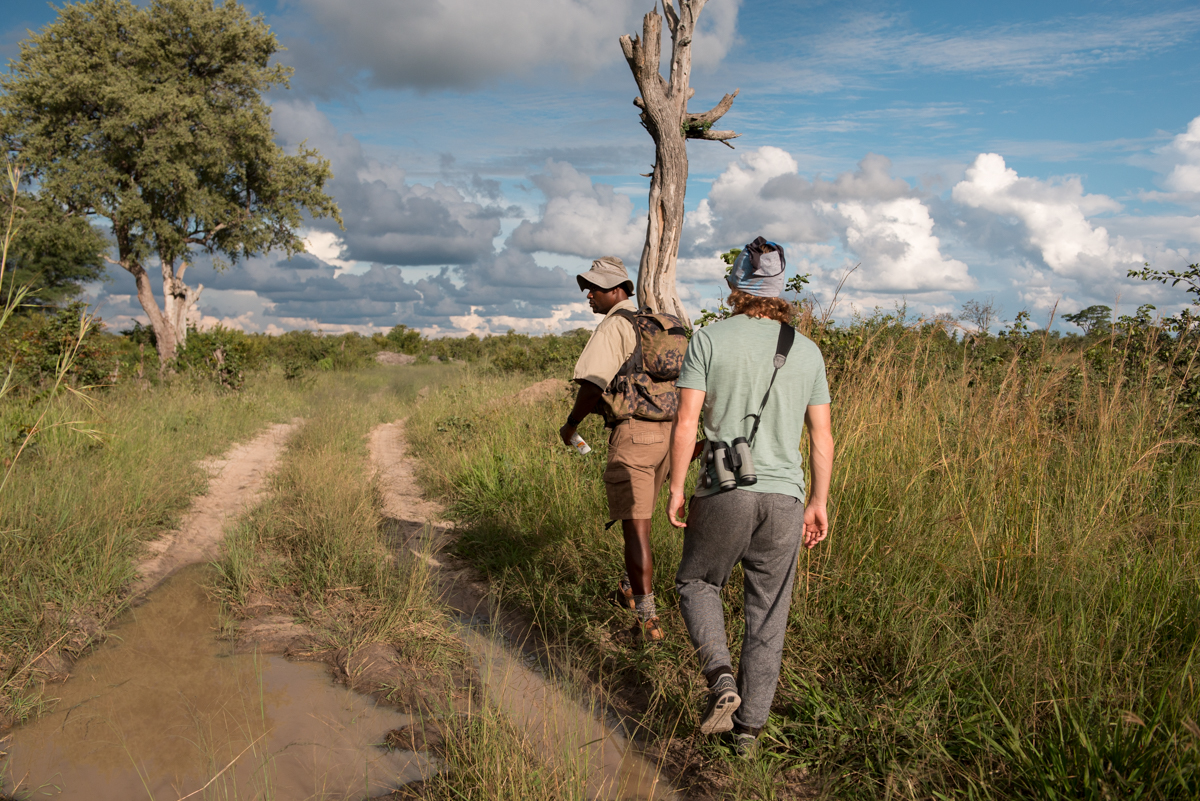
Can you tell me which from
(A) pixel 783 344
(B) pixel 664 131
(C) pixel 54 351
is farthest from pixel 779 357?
(C) pixel 54 351

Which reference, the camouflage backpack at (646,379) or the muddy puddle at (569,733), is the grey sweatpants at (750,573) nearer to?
the muddy puddle at (569,733)

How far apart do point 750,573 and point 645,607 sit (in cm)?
103

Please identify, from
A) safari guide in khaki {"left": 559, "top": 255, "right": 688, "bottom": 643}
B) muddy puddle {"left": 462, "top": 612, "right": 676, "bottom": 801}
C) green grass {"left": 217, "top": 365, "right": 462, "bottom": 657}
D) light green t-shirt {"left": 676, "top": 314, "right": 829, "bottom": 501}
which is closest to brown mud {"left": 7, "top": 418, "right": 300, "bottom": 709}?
green grass {"left": 217, "top": 365, "right": 462, "bottom": 657}

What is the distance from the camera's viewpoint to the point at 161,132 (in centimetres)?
1539

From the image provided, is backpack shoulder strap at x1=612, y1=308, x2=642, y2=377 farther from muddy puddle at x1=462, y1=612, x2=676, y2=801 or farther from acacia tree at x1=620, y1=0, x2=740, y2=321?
acacia tree at x1=620, y1=0, x2=740, y2=321

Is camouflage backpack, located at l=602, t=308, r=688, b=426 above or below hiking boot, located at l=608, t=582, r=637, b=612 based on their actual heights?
above

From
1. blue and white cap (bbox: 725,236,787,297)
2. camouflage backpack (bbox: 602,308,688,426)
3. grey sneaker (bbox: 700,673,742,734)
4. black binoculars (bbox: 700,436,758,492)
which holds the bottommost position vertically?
grey sneaker (bbox: 700,673,742,734)

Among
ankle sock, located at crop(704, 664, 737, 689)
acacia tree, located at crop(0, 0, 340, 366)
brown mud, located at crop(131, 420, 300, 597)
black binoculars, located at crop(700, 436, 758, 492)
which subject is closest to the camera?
black binoculars, located at crop(700, 436, 758, 492)

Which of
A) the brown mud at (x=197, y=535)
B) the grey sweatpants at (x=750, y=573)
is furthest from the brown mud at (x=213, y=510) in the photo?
the grey sweatpants at (x=750, y=573)

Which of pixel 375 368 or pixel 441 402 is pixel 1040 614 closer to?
pixel 441 402

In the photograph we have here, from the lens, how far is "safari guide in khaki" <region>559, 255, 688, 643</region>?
358cm

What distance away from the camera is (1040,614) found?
2863mm

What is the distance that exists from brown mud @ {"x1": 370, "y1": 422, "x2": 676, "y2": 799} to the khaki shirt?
4.75 feet

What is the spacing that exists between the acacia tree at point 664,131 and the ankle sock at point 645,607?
361 cm
